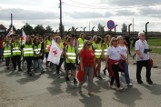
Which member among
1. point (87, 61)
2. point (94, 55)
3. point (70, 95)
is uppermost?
point (94, 55)

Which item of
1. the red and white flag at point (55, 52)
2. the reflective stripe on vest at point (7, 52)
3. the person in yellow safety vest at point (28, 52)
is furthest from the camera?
the reflective stripe on vest at point (7, 52)

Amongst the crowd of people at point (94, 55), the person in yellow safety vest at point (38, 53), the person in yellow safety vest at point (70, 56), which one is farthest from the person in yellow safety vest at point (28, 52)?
the person in yellow safety vest at point (70, 56)

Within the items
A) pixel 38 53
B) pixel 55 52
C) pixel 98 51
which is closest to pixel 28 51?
pixel 38 53

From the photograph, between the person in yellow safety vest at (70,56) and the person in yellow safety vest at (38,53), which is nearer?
the person in yellow safety vest at (70,56)

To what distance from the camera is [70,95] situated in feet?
32.9

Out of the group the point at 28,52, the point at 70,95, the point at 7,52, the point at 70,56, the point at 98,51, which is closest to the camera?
the point at 70,95

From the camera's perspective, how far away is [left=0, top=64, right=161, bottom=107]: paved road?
28.9ft

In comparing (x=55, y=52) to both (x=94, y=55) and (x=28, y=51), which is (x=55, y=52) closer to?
(x=28, y=51)

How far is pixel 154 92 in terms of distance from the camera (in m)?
9.91

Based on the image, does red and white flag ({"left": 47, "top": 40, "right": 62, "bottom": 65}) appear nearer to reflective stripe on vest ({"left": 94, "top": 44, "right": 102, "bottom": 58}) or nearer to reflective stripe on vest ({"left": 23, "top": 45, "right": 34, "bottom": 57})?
reflective stripe on vest ({"left": 94, "top": 44, "right": 102, "bottom": 58})

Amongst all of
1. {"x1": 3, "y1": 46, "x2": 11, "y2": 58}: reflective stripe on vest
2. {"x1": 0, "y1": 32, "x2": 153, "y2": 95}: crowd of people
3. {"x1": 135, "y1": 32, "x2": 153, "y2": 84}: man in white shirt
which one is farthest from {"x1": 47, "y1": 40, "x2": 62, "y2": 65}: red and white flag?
{"x1": 3, "y1": 46, "x2": 11, "y2": 58}: reflective stripe on vest

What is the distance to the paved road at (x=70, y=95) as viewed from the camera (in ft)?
28.9

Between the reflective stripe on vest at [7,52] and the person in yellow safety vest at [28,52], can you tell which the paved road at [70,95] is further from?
the reflective stripe on vest at [7,52]

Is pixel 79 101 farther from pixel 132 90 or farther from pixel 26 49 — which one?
pixel 26 49
